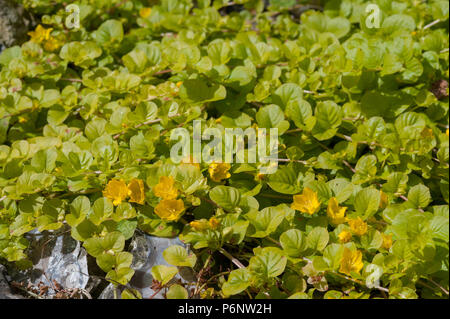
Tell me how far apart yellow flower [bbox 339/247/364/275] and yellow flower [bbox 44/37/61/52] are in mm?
1796

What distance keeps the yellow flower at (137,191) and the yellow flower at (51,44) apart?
1.16 meters

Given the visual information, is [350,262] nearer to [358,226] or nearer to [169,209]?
[358,226]

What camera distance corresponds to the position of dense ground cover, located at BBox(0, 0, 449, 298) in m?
1.55

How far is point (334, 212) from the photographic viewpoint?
1.67 metres

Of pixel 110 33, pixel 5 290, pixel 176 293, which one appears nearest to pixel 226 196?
pixel 176 293

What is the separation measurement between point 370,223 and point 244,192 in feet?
1.58

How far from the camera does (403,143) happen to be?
6.17 feet

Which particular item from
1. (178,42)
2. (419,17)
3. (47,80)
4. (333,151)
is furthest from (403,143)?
(47,80)

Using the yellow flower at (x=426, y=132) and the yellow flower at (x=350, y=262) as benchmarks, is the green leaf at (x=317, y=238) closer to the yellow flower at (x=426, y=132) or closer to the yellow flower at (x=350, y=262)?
the yellow flower at (x=350, y=262)

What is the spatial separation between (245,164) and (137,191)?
42 cm

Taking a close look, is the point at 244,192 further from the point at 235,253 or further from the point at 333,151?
the point at 333,151

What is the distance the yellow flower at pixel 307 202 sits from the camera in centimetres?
163

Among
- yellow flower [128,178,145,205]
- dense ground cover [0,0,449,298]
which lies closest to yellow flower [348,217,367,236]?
dense ground cover [0,0,449,298]

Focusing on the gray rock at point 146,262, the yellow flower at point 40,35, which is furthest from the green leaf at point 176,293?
the yellow flower at point 40,35
